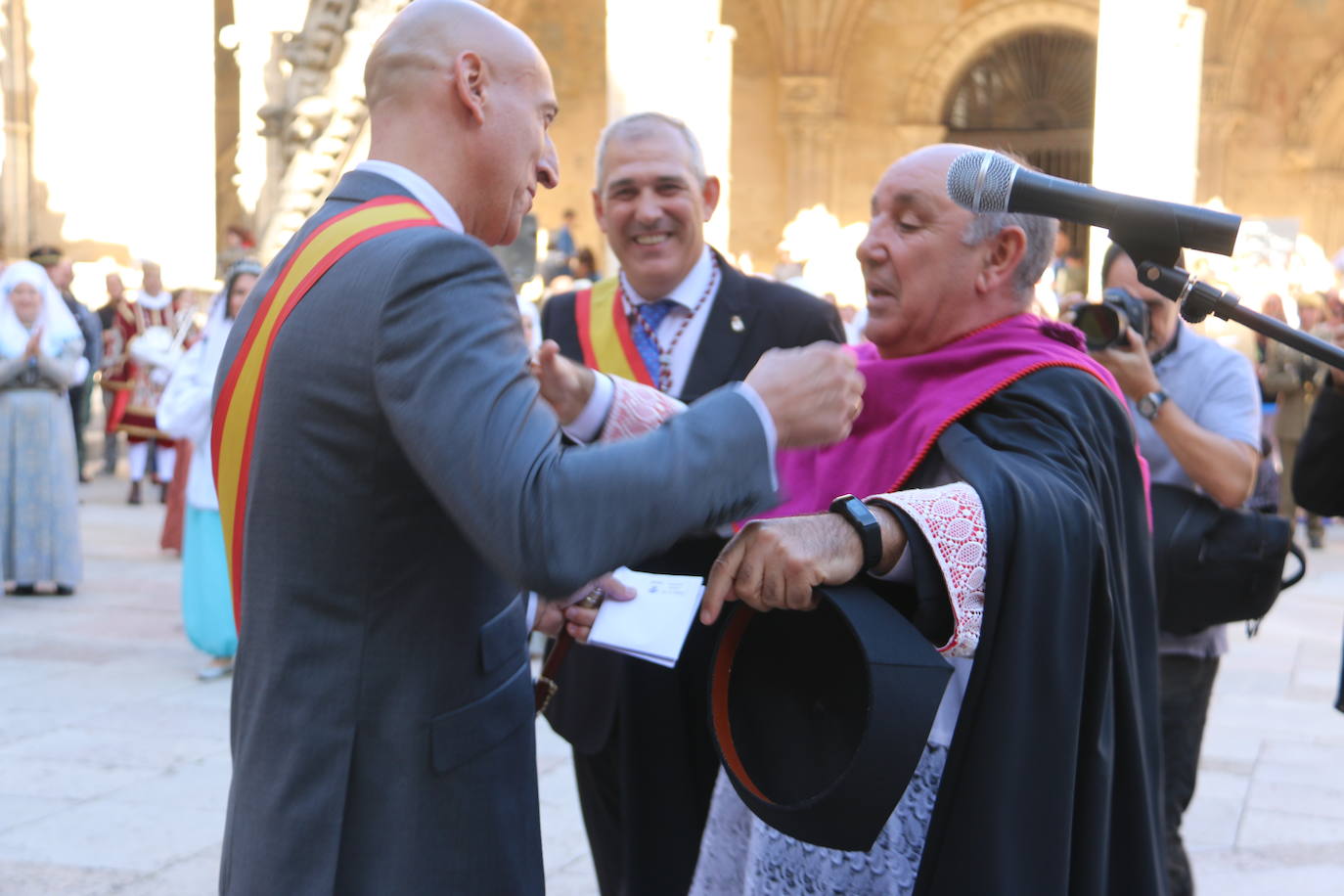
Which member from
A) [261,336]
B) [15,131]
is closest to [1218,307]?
[261,336]

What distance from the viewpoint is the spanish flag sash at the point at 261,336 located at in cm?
177

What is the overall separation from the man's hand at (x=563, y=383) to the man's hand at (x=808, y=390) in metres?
0.45

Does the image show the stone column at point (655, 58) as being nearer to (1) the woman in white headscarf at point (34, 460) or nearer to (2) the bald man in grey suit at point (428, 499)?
(1) the woman in white headscarf at point (34, 460)

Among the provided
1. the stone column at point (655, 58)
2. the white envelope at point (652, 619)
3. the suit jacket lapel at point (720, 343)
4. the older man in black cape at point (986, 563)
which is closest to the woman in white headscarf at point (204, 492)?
the suit jacket lapel at point (720, 343)

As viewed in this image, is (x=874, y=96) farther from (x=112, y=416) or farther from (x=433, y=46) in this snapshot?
(x=433, y=46)

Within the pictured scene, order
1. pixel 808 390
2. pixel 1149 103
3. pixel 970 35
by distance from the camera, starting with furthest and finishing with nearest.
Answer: pixel 970 35 → pixel 1149 103 → pixel 808 390

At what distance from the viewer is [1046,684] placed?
207cm

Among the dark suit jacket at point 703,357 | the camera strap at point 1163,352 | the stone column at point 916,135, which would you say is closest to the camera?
the dark suit jacket at point 703,357

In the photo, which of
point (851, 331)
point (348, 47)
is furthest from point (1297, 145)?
point (348, 47)

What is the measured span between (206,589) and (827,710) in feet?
17.7

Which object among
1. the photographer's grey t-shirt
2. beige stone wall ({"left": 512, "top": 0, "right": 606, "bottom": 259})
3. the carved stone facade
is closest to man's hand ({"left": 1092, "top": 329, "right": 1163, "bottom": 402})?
the photographer's grey t-shirt

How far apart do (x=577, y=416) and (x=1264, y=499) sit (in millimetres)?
2792

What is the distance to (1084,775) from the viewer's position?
2.15m

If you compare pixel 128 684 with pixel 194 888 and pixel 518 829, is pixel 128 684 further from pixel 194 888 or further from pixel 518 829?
pixel 518 829
